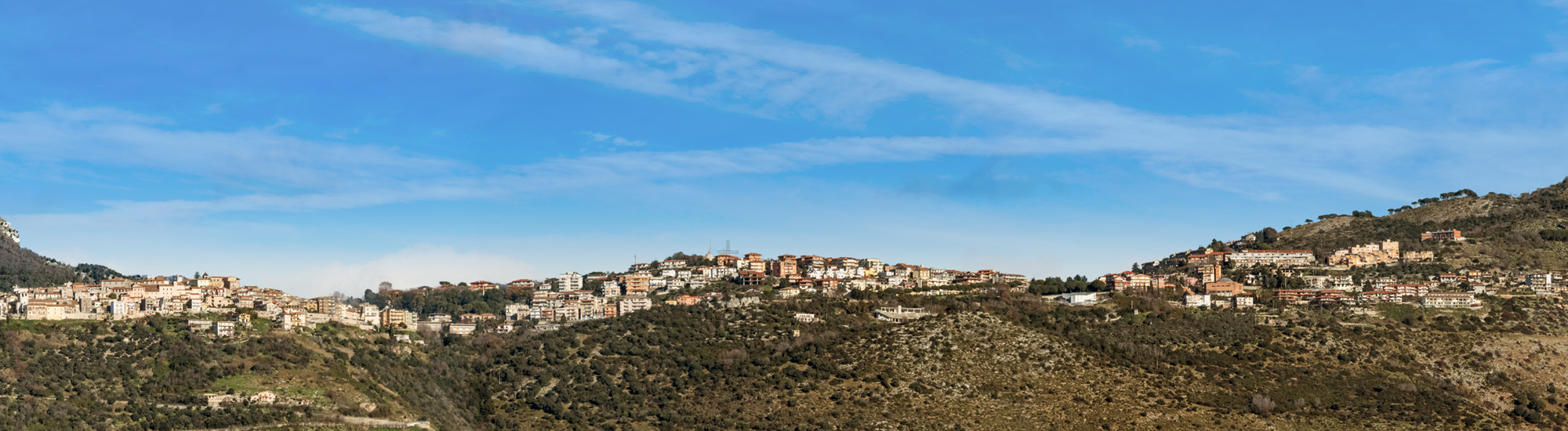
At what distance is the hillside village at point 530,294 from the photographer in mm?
107062

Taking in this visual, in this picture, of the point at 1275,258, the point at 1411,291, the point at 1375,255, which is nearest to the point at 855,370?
the point at 1411,291

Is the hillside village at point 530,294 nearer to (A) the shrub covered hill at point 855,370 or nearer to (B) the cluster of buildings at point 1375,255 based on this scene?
(A) the shrub covered hill at point 855,370

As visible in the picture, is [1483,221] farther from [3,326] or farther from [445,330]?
[3,326]

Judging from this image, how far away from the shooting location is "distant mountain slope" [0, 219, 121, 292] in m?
141

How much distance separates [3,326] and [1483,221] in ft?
440

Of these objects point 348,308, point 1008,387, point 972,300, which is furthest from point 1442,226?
point 348,308

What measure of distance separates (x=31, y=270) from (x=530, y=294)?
51509mm

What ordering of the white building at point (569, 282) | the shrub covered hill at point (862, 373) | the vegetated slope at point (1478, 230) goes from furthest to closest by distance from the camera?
the white building at point (569, 282)
the vegetated slope at point (1478, 230)
the shrub covered hill at point (862, 373)

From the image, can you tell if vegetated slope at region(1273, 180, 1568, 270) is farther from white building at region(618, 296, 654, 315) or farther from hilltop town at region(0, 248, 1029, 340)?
white building at region(618, 296, 654, 315)

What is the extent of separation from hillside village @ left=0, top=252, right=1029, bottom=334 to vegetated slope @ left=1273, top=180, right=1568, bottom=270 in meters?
39.8

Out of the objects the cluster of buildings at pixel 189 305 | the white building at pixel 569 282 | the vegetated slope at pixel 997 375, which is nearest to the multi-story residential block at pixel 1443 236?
the vegetated slope at pixel 997 375

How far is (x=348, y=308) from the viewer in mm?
120938

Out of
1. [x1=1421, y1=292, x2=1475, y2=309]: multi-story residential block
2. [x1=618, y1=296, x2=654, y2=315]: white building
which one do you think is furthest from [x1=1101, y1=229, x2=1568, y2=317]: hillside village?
[x1=618, y1=296, x2=654, y2=315]: white building

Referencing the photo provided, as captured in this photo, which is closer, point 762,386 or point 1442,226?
point 762,386
